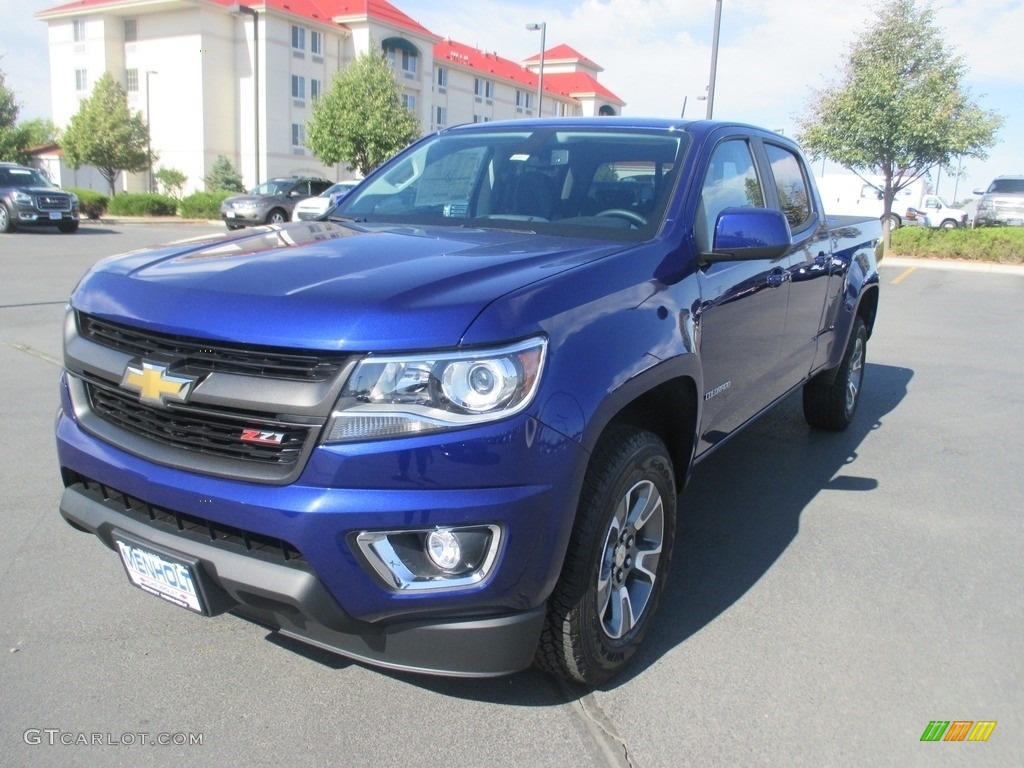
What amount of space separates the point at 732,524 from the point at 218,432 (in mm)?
2785

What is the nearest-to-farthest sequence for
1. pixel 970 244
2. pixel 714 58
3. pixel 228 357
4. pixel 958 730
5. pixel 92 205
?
pixel 228 357
pixel 958 730
pixel 714 58
pixel 970 244
pixel 92 205

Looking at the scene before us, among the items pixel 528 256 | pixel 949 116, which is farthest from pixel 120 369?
pixel 949 116

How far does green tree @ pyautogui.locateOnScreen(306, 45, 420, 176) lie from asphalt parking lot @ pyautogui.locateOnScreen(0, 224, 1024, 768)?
1407 inches

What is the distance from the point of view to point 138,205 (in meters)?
A: 31.1

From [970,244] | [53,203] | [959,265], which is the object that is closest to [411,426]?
[53,203]

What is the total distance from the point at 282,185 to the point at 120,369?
81.5 ft

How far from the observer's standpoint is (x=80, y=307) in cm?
270

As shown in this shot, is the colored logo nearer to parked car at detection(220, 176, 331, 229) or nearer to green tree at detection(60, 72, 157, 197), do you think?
parked car at detection(220, 176, 331, 229)

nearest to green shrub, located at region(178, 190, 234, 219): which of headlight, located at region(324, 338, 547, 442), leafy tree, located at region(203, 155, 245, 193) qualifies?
leafy tree, located at region(203, 155, 245, 193)

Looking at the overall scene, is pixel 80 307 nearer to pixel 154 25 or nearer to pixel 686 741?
pixel 686 741

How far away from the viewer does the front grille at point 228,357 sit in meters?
2.18

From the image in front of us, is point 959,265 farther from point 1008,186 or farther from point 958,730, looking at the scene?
point 958,730

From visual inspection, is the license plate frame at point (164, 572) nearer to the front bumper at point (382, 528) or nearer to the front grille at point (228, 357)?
the front bumper at point (382, 528)

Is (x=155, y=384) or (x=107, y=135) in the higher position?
(x=107, y=135)
